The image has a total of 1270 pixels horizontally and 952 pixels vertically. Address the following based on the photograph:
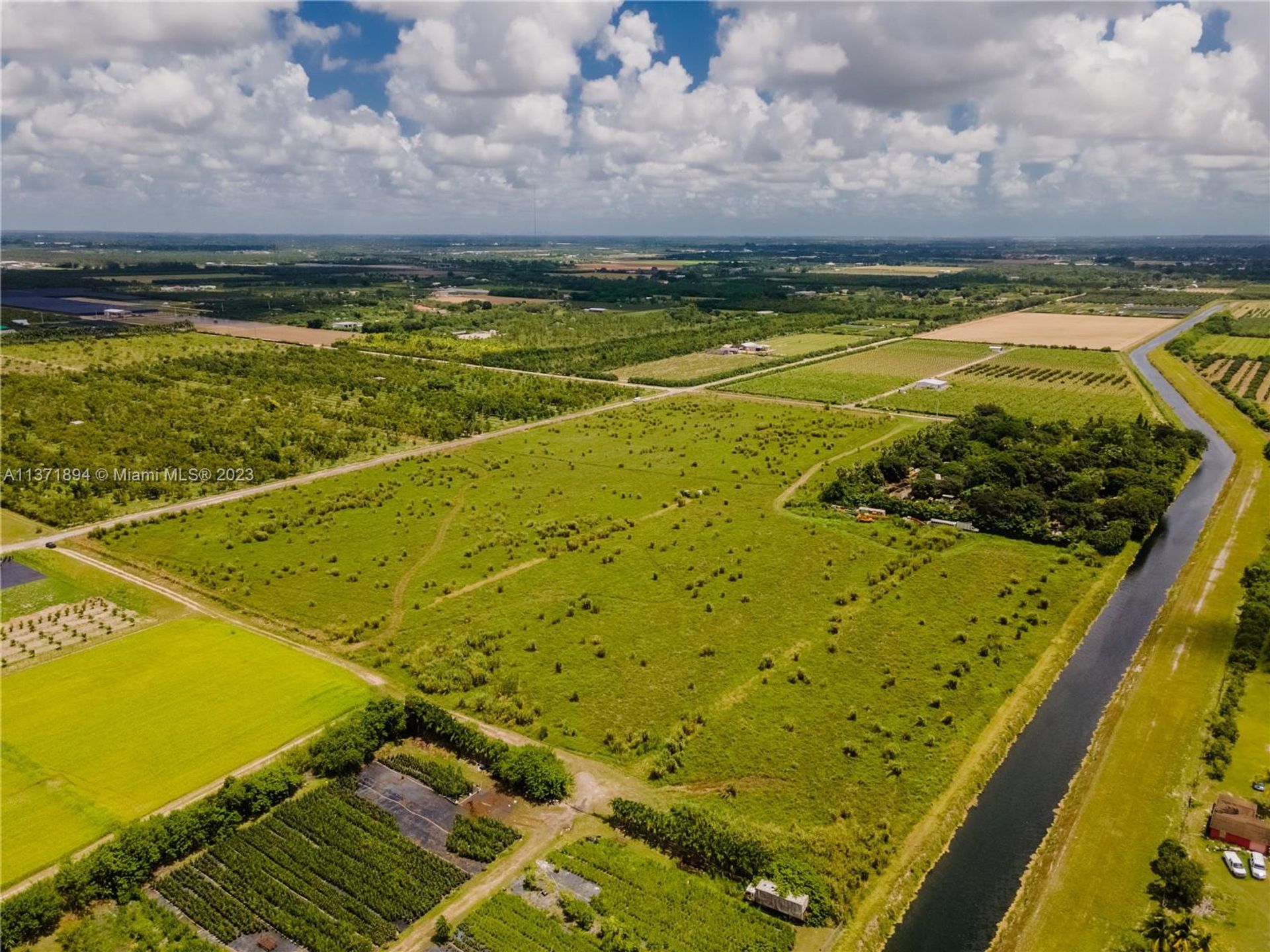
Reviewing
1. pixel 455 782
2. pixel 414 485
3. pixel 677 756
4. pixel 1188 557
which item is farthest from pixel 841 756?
pixel 414 485

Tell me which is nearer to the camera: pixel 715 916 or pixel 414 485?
pixel 715 916

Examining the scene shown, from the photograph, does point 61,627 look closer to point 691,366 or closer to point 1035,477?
point 1035,477

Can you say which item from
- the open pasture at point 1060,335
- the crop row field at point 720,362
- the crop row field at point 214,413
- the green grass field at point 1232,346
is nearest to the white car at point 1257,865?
the crop row field at point 214,413

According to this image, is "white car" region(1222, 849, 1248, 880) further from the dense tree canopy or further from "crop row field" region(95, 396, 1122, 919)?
the dense tree canopy

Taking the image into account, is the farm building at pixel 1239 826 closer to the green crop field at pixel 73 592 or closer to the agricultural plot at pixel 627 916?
the agricultural plot at pixel 627 916

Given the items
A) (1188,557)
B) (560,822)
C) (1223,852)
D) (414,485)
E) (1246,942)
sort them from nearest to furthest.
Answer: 1. (1246,942)
2. (1223,852)
3. (560,822)
4. (1188,557)
5. (414,485)

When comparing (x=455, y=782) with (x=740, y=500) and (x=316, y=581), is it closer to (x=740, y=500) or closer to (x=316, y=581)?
(x=316, y=581)

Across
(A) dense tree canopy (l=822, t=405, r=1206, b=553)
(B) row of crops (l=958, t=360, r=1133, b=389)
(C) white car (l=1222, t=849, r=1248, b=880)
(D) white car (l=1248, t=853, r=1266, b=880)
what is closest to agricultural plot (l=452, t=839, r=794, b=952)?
(C) white car (l=1222, t=849, r=1248, b=880)
